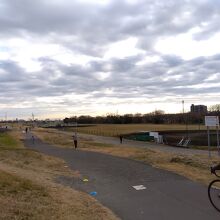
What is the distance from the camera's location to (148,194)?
12.0 metres

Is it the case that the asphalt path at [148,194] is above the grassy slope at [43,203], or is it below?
below

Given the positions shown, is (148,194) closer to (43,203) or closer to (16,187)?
(43,203)

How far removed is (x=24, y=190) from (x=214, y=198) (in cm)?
478

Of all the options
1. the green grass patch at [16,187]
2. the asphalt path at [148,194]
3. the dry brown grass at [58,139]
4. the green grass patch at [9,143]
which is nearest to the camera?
the asphalt path at [148,194]

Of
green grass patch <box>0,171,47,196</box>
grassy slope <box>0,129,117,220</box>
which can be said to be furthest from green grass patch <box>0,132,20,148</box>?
grassy slope <box>0,129,117,220</box>

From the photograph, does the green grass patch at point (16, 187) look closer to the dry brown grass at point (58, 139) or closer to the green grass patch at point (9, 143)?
the green grass patch at point (9, 143)

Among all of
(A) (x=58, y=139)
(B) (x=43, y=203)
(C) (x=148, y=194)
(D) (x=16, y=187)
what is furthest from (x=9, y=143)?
(B) (x=43, y=203)

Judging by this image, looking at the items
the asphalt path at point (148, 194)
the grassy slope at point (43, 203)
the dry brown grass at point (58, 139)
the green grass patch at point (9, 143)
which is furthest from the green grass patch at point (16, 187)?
the dry brown grass at point (58, 139)

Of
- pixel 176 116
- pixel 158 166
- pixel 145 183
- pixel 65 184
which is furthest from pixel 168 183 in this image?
pixel 176 116

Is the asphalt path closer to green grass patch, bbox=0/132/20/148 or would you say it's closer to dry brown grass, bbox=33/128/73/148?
green grass patch, bbox=0/132/20/148

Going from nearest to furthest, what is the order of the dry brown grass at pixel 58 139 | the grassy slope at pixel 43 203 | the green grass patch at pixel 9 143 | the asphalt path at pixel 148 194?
the grassy slope at pixel 43 203 → the asphalt path at pixel 148 194 → the green grass patch at pixel 9 143 → the dry brown grass at pixel 58 139

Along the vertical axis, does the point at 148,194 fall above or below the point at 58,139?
below

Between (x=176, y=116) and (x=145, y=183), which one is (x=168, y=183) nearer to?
(x=145, y=183)

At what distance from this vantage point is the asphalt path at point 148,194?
9163 mm
